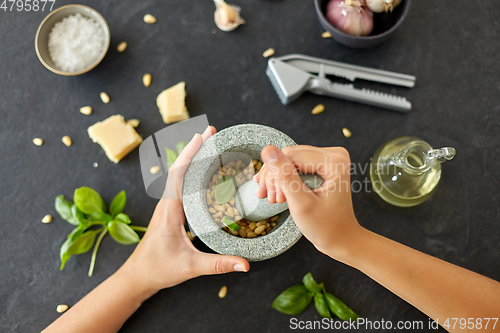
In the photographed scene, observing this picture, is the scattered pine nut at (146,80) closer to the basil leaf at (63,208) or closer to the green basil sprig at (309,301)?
the basil leaf at (63,208)

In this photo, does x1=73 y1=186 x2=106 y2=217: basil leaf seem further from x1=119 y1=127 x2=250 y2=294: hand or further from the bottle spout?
the bottle spout

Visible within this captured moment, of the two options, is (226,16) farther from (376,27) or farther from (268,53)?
(376,27)

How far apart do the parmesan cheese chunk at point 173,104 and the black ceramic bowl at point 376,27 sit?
427 mm

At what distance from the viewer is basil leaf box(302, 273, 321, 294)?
857 millimetres

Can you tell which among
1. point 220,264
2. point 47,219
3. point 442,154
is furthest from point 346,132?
point 47,219

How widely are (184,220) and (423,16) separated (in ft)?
2.98

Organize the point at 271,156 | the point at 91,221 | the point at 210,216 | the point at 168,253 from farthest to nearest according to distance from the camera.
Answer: the point at 91,221 < the point at 168,253 < the point at 210,216 < the point at 271,156

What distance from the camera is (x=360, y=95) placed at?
0.91 meters

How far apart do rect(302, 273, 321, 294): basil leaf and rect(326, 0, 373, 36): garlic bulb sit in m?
0.66

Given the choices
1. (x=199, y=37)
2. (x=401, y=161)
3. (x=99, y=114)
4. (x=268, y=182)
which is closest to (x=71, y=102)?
(x=99, y=114)

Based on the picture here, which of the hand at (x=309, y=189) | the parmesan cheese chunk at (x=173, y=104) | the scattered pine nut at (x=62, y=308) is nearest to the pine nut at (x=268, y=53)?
the parmesan cheese chunk at (x=173, y=104)

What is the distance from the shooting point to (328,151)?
58cm

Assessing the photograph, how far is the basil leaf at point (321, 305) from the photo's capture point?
859 mm

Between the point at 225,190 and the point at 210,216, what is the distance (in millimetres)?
77
